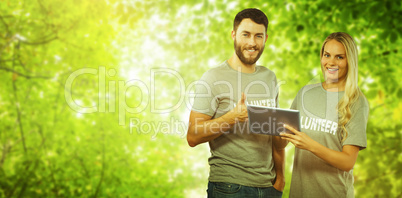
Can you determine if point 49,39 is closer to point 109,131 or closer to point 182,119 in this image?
point 109,131

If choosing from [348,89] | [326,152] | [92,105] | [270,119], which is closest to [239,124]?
[270,119]

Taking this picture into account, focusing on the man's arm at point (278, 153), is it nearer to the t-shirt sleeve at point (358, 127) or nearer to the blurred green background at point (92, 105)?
the t-shirt sleeve at point (358, 127)

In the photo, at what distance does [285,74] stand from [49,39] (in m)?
4.65

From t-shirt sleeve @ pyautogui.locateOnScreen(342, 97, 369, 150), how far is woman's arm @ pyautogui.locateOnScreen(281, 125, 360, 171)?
0.05 m

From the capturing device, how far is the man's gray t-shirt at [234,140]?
203cm

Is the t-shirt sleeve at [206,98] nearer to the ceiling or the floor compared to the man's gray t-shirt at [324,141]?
nearer to the ceiling

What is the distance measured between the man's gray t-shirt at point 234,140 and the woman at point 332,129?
0.73ft

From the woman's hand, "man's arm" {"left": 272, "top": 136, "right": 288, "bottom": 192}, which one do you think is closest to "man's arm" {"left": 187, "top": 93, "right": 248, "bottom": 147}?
the woman's hand

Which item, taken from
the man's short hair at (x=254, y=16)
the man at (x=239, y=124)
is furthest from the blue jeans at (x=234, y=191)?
the man's short hair at (x=254, y=16)

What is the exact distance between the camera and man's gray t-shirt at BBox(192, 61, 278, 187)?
2.03 m

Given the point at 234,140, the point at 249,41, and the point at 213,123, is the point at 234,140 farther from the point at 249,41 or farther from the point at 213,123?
the point at 249,41

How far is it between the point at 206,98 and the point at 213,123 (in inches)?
7.2

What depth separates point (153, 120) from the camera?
6.89 meters

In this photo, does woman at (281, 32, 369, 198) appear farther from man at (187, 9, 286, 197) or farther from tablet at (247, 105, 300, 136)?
man at (187, 9, 286, 197)
